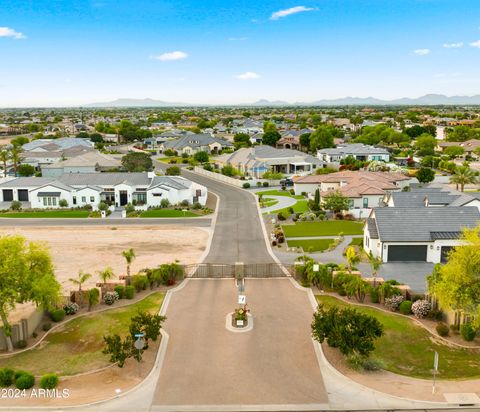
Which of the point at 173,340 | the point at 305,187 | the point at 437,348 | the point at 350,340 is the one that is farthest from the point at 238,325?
the point at 305,187

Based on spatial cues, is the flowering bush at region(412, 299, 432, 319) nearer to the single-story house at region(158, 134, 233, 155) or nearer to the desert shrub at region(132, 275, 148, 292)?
the desert shrub at region(132, 275, 148, 292)

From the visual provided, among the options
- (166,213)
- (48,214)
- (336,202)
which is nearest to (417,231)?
(336,202)

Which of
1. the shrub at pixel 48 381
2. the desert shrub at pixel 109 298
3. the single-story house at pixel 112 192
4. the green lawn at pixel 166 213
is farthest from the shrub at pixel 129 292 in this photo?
the single-story house at pixel 112 192

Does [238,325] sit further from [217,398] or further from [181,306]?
[217,398]

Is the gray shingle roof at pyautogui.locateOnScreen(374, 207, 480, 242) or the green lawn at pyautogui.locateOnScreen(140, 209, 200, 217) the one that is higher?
the gray shingle roof at pyautogui.locateOnScreen(374, 207, 480, 242)

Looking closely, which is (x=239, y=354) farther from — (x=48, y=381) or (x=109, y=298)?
(x=109, y=298)

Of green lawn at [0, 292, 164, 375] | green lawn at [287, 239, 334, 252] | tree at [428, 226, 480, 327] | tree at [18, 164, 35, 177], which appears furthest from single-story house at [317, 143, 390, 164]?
green lawn at [0, 292, 164, 375]
